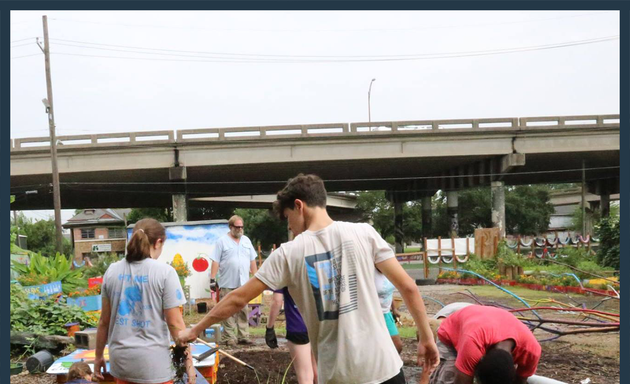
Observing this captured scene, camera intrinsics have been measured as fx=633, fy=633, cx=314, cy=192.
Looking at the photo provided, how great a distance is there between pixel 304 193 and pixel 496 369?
1461 millimetres

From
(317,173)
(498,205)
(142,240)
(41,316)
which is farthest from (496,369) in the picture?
(317,173)

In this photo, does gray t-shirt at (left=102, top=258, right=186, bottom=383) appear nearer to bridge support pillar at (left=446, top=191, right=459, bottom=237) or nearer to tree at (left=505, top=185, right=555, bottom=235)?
bridge support pillar at (left=446, top=191, right=459, bottom=237)

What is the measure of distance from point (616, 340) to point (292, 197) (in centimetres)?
862

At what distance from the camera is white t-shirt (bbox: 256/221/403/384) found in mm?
3195

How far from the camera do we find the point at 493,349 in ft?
12.3

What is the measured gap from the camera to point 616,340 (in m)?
10.1

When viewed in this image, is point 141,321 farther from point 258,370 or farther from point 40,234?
point 40,234

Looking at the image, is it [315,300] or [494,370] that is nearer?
[315,300]

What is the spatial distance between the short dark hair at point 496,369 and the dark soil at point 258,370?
3.00 metres

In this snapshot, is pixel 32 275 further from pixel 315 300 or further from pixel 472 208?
pixel 472 208

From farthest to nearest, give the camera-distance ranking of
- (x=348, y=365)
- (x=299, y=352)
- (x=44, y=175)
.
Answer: (x=44, y=175), (x=299, y=352), (x=348, y=365)

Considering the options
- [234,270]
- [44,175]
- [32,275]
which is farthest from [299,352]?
[44,175]

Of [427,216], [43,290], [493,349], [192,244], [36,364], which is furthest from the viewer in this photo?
[427,216]

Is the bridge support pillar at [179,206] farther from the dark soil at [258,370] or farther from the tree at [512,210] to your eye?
the tree at [512,210]
